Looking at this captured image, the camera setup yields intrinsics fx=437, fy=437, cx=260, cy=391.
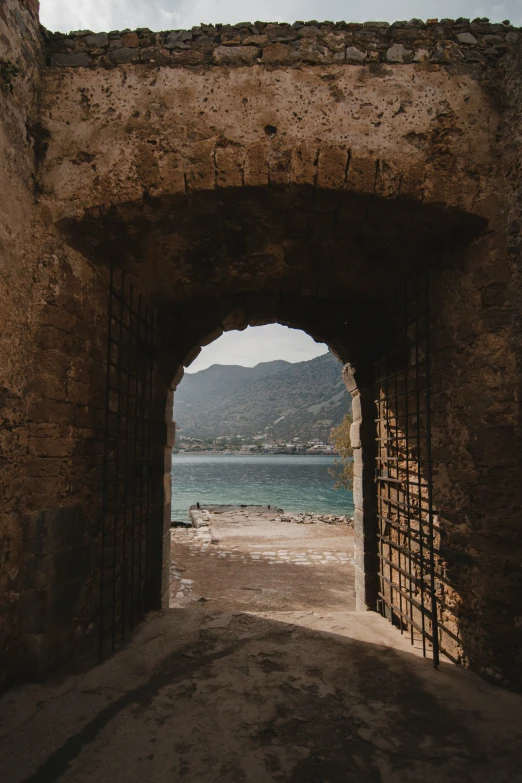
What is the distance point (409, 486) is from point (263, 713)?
6.64ft

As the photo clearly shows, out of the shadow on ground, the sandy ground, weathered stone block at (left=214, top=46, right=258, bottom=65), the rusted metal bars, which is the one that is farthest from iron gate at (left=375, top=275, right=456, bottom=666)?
weathered stone block at (left=214, top=46, right=258, bottom=65)

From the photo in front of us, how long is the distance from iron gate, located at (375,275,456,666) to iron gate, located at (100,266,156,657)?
83.9 inches

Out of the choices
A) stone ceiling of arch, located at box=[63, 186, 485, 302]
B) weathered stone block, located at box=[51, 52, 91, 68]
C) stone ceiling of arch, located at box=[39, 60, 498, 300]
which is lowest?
stone ceiling of arch, located at box=[63, 186, 485, 302]

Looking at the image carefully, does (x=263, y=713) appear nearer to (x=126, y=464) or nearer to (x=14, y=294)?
(x=126, y=464)

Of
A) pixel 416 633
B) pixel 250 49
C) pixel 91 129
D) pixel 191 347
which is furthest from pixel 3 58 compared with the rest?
pixel 416 633

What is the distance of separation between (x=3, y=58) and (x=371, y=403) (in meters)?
3.87

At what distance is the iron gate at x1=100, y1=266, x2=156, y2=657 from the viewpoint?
3.21 m

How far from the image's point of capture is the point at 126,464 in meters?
3.28

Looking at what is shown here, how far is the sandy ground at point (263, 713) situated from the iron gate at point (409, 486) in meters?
0.29

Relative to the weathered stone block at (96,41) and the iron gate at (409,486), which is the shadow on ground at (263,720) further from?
the weathered stone block at (96,41)

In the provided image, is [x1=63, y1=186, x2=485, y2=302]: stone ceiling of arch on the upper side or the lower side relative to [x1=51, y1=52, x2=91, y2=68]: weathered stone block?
lower

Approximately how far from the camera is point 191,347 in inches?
176

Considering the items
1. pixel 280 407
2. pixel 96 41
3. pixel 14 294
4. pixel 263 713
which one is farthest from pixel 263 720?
pixel 280 407

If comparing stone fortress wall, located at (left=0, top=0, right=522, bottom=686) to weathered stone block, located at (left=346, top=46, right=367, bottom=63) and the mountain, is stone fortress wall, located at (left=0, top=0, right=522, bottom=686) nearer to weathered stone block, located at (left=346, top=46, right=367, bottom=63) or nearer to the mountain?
weathered stone block, located at (left=346, top=46, right=367, bottom=63)
